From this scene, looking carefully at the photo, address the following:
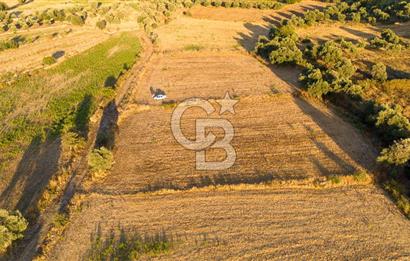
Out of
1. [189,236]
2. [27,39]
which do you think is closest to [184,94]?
[189,236]

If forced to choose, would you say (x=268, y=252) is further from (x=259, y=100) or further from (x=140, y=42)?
(x=140, y=42)

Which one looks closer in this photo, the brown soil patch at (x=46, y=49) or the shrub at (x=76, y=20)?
the brown soil patch at (x=46, y=49)

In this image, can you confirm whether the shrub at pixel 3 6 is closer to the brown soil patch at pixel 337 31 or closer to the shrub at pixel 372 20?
the brown soil patch at pixel 337 31

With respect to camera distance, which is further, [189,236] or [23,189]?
[23,189]

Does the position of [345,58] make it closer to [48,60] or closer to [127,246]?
[127,246]

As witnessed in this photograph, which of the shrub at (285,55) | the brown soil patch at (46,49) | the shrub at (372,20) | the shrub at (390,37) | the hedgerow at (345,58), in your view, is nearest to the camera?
the hedgerow at (345,58)

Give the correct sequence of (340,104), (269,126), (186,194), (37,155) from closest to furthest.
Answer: (186,194) < (37,155) < (269,126) < (340,104)

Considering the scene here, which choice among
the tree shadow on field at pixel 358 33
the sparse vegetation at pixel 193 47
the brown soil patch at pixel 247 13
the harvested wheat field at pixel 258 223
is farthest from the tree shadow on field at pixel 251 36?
the harvested wheat field at pixel 258 223

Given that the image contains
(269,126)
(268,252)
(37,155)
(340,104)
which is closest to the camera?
(268,252)
